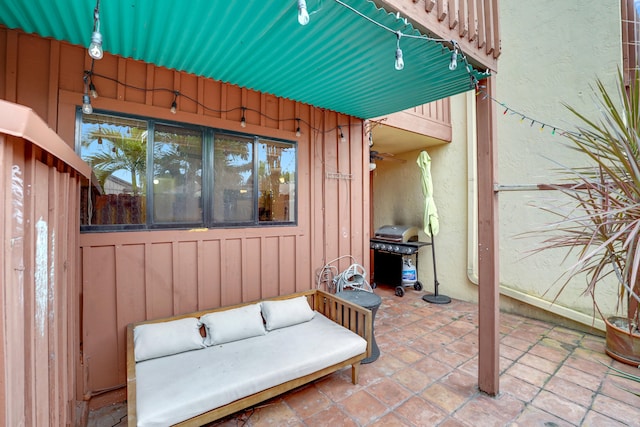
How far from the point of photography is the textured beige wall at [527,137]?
3363 mm

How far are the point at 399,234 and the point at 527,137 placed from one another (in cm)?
249

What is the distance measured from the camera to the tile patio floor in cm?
199

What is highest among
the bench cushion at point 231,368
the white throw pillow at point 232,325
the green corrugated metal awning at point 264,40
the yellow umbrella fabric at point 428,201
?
the green corrugated metal awning at point 264,40

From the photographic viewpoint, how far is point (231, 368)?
195cm

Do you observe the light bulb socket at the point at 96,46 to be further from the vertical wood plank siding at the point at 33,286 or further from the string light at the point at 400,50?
the string light at the point at 400,50

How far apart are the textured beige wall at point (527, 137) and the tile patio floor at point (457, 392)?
899 millimetres

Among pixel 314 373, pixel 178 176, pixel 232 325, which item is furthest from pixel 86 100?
pixel 314 373

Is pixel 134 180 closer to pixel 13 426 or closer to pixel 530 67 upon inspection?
pixel 13 426

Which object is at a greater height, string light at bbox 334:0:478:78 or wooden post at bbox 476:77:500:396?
string light at bbox 334:0:478:78

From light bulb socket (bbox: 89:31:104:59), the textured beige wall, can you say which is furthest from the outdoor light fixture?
the textured beige wall

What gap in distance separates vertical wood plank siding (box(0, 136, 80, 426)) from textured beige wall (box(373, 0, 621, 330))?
12.5 ft

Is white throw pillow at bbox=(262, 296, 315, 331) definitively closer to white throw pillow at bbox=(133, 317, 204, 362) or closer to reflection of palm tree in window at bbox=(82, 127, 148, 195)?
white throw pillow at bbox=(133, 317, 204, 362)

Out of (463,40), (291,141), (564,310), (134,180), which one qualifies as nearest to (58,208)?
(134,180)

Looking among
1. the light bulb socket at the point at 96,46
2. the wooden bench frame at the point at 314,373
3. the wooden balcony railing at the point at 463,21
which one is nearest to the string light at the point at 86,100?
the light bulb socket at the point at 96,46
